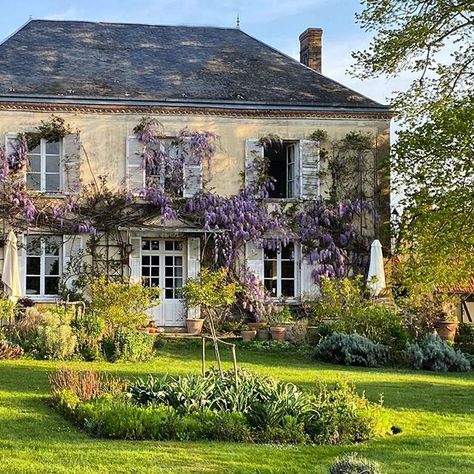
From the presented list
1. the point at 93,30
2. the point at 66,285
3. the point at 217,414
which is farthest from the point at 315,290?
the point at 217,414

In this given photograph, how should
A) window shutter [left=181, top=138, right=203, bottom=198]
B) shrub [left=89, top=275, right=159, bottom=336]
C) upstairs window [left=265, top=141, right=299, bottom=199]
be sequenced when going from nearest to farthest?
shrub [left=89, top=275, right=159, bottom=336], window shutter [left=181, top=138, right=203, bottom=198], upstairs window [left=265, top=141, right=299, bottom=199]

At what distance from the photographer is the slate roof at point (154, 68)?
1781cm

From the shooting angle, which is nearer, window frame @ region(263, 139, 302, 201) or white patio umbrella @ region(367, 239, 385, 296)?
white patio umbrella @ region(367, 239, 385, 296)

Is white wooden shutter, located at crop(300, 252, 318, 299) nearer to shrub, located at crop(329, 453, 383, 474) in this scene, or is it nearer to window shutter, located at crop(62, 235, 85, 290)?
window shutter, located at crop(62, 235, 85, 290)

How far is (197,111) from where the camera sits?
17781mm

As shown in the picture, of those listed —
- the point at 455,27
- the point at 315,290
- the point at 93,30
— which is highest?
the point at 93,30

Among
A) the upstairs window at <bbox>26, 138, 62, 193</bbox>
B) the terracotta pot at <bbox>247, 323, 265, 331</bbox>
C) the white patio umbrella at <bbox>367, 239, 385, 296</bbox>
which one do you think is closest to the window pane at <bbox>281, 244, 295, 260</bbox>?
the white patio umbrella at <bbox>367, 239, 385, 296</bbox>

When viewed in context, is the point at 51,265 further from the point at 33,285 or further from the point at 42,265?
the point at 33,285

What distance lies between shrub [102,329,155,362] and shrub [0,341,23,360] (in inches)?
48.5

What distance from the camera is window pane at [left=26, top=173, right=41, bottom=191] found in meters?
17.5

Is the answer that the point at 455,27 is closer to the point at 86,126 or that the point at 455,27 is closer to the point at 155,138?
the point at 155,138

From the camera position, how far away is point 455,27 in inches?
604

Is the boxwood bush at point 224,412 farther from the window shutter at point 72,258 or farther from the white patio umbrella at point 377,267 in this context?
the window shutter at point 72,258

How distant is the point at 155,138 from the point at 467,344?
7.60 metres
